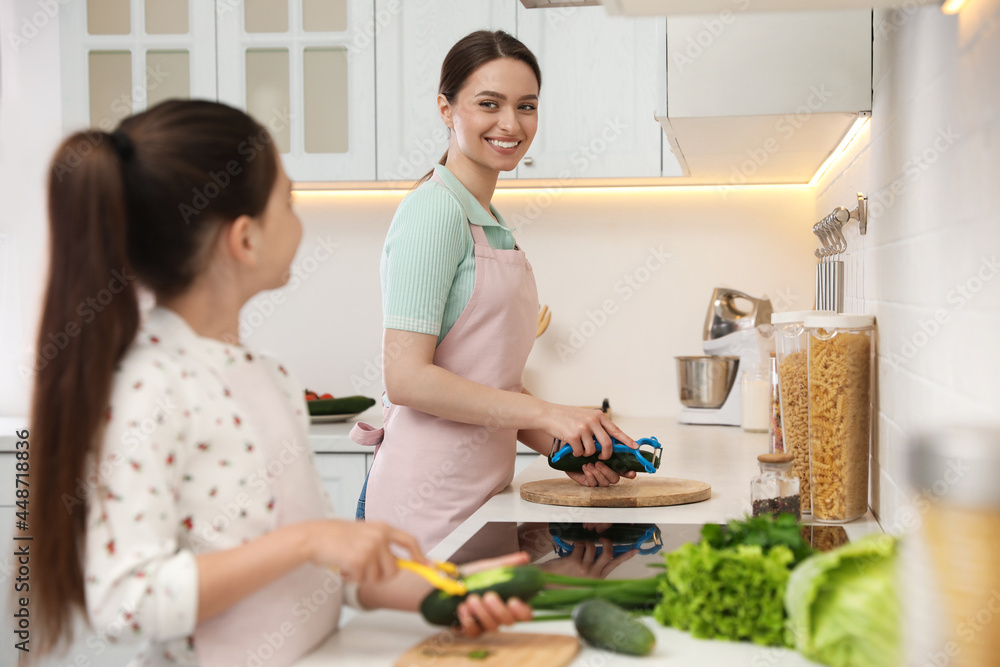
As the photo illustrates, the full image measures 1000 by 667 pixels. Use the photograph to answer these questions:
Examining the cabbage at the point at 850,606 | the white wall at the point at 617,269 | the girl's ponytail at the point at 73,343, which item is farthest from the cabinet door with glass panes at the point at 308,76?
the cabbage at the point at 850,606

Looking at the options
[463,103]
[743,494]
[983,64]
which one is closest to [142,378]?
[983,64]

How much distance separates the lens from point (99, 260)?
665 mm

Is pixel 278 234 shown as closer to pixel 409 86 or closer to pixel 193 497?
pixel 193 497

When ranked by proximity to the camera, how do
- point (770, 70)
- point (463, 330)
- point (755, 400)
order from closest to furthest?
point (463, 330)
point (770, 70)
point (755, 400)

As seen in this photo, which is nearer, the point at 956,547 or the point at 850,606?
the point at 956,547

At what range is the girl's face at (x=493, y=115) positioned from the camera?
4.86ft

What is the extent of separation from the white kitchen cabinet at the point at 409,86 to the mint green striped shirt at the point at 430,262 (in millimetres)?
1109

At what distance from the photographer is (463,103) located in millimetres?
1504

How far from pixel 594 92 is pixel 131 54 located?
1.31 metres

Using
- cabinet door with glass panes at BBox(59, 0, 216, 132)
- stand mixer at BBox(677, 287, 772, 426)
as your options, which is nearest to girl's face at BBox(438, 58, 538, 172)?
stand mixer at BBox(677, 287, 772, 426)

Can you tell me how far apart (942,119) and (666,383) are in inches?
71.1

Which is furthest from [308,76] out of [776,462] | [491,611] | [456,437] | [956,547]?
[956,547]

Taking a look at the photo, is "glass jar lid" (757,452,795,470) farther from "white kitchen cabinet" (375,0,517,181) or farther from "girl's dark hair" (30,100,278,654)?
"white kitchen cabinet" (375,0,517,181)

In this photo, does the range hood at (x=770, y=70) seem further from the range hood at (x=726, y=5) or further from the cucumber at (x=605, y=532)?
the cucumber at (x=605, y=532)
